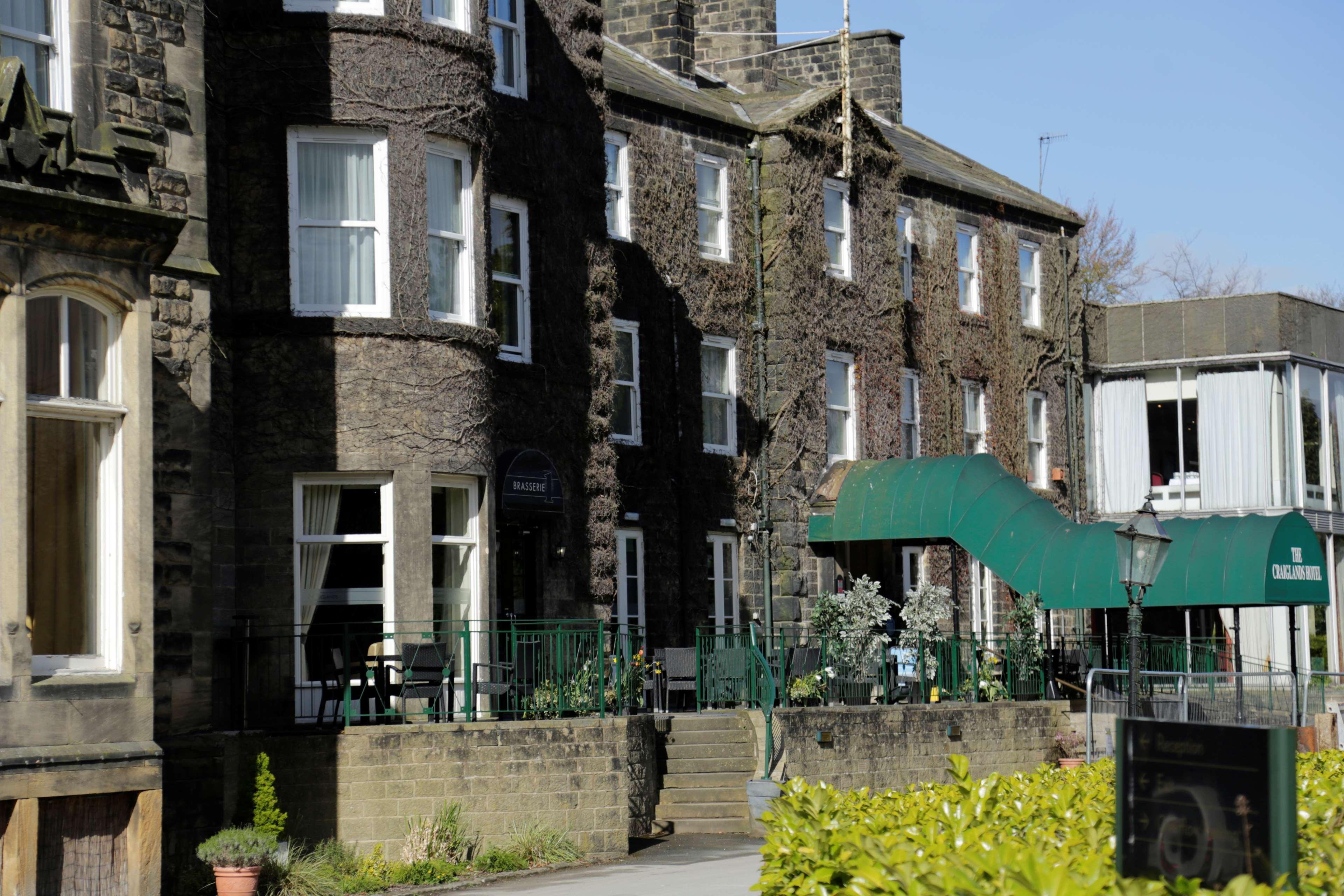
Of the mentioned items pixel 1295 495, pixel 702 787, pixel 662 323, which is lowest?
pixel 702 787

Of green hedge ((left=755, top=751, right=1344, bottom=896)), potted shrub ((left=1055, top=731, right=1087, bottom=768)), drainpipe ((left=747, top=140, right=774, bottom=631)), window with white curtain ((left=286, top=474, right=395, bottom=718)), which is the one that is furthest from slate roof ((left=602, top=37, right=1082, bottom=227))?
green hedge ((left=755, top=751, right=1344, bottom=896))

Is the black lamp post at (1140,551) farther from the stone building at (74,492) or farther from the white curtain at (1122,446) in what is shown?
the white curtain at (1122,446)

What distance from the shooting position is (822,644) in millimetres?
23672

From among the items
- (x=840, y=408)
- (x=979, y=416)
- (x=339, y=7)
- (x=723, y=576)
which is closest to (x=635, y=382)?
(x=723, y=576)

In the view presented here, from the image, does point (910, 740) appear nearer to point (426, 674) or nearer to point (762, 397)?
point (762, 397)

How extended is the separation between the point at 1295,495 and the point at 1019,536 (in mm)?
10797

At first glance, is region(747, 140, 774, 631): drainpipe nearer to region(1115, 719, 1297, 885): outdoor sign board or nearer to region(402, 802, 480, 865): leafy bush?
region(402, 802, 480, 865): leafy bush

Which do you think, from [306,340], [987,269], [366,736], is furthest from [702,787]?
[987,269]

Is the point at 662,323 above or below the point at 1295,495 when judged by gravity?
above

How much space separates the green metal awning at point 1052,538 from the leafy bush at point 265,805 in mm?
13354

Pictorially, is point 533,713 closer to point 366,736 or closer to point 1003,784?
point 366,736

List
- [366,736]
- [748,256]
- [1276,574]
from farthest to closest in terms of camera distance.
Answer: [748,256], [1276,574], [366,736]

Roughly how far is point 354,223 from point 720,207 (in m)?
10.1

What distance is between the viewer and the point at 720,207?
27.9 m
